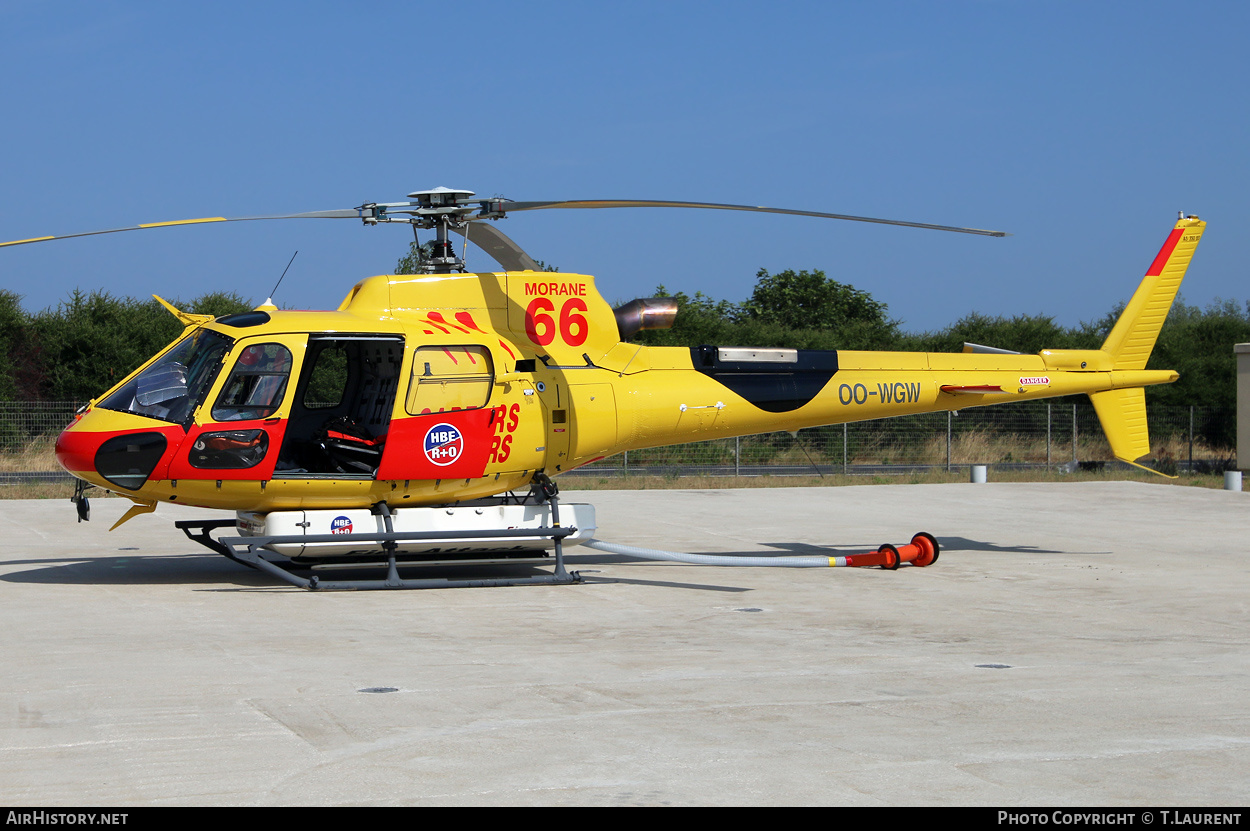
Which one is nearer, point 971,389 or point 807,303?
point 971,389

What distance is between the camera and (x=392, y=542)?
11.2 metres

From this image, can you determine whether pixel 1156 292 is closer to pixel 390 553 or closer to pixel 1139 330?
pixel 1139 330

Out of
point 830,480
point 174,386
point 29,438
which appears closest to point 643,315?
point 174,386

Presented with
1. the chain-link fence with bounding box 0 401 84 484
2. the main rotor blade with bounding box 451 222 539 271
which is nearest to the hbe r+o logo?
the main rotor blade with bounding box 451 222 539 271

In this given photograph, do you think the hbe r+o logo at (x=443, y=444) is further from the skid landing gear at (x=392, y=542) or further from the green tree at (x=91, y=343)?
the green tree at (x=91, y=343)

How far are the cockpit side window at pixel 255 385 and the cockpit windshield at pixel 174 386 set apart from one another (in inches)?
7.3

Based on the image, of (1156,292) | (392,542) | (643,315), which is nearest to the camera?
(392,542)

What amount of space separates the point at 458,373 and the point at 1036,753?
728 centimetres

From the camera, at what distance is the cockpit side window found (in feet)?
35.8

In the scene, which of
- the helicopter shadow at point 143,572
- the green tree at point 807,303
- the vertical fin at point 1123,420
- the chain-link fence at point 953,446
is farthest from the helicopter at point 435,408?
the green tree at point 807,303

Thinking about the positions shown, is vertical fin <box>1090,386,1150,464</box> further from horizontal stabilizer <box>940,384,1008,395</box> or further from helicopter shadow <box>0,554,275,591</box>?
helicopter shadow <box>0,554,275,591</box>

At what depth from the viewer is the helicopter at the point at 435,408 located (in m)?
10.9

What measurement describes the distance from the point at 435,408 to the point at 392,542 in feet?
4.47
